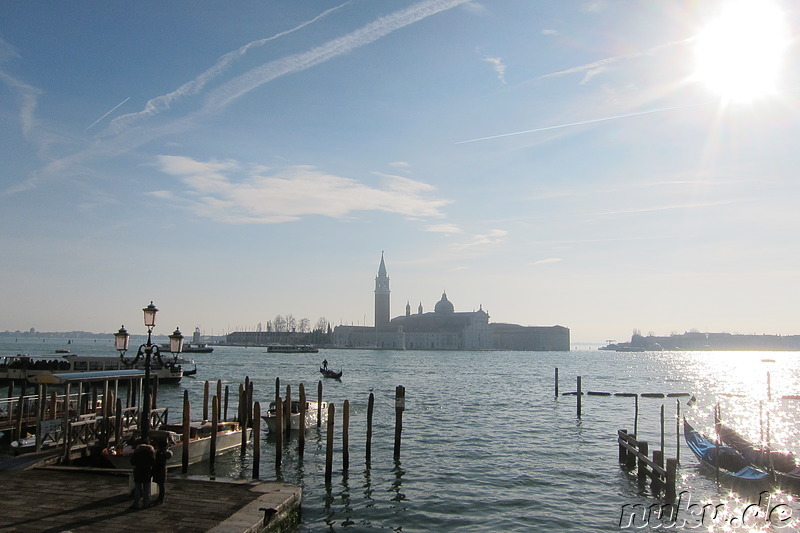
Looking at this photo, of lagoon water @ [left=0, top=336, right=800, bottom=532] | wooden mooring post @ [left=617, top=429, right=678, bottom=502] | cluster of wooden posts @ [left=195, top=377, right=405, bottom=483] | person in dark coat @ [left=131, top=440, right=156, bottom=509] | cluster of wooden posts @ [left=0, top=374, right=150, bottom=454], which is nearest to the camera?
person in dark coat @ [left=131, top=440, right=156, bottom=509]

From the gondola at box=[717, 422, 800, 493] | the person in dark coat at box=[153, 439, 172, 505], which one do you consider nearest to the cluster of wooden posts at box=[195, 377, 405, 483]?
the person in dark coat at box=[153, 439, 172, 505]

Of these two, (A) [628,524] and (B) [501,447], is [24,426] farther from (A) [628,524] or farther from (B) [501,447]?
(A) [628,524]

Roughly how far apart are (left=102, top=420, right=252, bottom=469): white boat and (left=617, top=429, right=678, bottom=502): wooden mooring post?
41.1 ft

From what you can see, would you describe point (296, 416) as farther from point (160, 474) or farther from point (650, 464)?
point (160, 474)

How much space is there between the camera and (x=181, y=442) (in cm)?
1873

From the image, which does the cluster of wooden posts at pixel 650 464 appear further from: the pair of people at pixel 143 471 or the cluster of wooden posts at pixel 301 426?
the pair of people at pixel 143 471

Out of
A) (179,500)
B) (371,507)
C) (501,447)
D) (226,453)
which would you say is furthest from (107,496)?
(501,447)

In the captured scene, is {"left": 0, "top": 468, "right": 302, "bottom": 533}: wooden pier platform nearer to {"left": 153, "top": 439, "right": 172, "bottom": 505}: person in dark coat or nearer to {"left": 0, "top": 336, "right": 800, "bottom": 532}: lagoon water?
{"left": 153, "top": 439, "right": 172, "bottom": 505}: person in dark coat

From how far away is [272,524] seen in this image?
1077cm

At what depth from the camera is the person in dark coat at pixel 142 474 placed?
34.8 ft

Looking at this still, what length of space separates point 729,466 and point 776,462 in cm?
125

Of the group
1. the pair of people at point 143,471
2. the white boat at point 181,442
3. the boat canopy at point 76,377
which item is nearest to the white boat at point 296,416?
the white boat at point 181,442

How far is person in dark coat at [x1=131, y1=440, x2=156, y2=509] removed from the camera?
418 inches

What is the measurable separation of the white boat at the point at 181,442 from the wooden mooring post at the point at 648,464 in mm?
12521
